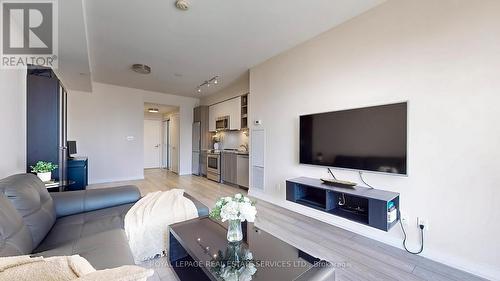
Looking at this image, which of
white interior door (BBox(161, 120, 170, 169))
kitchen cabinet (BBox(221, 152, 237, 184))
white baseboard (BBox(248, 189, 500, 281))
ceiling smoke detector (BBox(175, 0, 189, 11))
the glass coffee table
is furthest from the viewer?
white interior door (BBox(161, 120, 170, 169))

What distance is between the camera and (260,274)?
1160 millimetres

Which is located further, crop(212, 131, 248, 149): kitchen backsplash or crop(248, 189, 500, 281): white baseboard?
crop(212, 131, 248, 149): kitchen backsplash

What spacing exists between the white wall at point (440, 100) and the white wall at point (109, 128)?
5.41 m

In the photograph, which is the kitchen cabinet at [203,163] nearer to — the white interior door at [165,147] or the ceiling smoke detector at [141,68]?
the white interior door at [165,147]

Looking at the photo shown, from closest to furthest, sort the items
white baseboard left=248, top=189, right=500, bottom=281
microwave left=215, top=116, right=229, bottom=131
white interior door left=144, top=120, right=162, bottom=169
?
1. white baseboard left=248, top=189, right=500, bottom=281
2. microwave left=215, top=116, right=229, bottom=131
3. white interior door left=144, top=120, right=162, bottom=169

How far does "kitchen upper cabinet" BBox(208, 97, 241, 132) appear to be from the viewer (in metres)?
5.18

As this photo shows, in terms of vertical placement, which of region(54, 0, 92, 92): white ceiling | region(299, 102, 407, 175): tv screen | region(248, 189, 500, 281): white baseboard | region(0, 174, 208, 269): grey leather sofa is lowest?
region(248, 189, 500, 281): white baseboard

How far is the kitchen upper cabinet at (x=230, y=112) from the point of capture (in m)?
5.18

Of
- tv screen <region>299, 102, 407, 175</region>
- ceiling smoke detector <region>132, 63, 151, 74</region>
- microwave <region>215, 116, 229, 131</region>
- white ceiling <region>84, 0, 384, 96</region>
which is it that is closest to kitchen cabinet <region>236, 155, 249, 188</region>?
microwave <region>215, 116, 229, 131</region>

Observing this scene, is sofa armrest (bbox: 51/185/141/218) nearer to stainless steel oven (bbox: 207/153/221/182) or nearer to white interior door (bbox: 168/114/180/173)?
stainless steel oven (bbox: 207/153/221/182)

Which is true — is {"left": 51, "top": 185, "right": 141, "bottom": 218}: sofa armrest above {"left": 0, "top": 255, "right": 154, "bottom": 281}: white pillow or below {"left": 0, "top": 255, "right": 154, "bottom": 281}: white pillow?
below

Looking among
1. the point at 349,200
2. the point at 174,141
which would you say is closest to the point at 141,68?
the point at 174,141

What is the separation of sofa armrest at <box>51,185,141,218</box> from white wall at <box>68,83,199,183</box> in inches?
151

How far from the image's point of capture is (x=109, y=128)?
5520 mm
